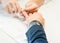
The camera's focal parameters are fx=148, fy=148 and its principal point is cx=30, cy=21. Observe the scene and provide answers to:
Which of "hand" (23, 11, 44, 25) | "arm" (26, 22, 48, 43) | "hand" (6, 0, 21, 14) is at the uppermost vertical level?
"hand" (6, 0, 21, 14)

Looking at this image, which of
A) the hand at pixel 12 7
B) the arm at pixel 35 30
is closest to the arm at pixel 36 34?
the arm at pixel 35 30

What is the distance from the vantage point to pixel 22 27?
89 cm

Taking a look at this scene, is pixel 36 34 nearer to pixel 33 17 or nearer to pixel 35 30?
pixel 35 30

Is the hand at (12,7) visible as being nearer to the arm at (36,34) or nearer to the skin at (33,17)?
the skin at (33,17)

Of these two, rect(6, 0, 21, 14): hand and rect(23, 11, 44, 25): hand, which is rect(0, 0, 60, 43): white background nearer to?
rect(23, 11, 44, 25): hand

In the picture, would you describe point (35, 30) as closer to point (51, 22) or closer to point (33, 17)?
point (33, 17)

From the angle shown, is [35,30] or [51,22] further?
[51,22]

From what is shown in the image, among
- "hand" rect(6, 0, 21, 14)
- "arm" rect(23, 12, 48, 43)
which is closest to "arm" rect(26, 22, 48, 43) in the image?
"arm" rect(23, 12, 48, 43)

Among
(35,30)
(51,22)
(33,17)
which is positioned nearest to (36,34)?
(35,30)

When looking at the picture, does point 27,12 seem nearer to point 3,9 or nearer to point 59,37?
point 3,9

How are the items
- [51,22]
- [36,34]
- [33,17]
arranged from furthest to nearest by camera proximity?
[51,22]
[33,17]
[36,34]

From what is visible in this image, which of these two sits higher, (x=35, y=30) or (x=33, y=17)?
(x=33, y=17)

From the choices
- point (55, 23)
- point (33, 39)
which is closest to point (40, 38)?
point (33, 39)

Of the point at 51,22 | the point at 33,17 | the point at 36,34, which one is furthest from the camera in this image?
the point at 51,22
